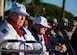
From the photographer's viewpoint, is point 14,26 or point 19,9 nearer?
point 14,26

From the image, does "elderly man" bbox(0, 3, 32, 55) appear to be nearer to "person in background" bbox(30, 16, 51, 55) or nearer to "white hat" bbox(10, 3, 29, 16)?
"white hat" bbox(10, 3, 29, 16)

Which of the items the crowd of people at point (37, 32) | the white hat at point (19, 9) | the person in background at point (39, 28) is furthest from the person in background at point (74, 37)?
the white hat at point (19, 9)

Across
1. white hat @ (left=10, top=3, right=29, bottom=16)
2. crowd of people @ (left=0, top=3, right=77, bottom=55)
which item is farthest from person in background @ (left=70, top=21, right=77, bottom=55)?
white hat @ (left=10, top=3, right=29, bottom=16)

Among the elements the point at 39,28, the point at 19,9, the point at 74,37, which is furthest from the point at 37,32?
the point at 74,37

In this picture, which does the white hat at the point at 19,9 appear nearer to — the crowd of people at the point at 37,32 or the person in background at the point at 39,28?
the crowd of people at the point at 37,32

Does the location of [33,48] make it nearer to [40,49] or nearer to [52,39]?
[40,49]

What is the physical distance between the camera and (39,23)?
28.9 feet

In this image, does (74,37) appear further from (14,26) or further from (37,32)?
(14,26)

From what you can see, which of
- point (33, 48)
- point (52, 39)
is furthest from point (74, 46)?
point (33, 48)

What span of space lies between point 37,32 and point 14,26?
1.59 metres

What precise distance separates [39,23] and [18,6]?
138 cm


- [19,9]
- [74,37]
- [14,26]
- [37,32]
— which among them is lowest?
[74,37]

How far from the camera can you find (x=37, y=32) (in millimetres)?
8891

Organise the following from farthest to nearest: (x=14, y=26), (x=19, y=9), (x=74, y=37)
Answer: (x=74, y=37), (x=19, y=9), (x=14, y=26)
